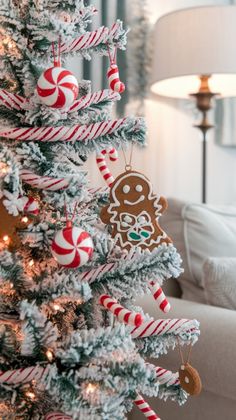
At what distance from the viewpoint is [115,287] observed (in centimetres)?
72

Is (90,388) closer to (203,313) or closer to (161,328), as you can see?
(161,328)

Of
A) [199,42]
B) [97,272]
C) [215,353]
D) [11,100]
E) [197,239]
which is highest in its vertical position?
[199,42]

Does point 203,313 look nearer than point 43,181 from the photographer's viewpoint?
No

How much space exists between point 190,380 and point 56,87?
0.43 m

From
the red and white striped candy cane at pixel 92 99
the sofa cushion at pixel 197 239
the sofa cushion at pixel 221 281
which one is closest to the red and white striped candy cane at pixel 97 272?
the red and white striped candy cane at pixel 92 99

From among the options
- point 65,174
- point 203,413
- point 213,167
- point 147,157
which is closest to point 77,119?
point 65,174

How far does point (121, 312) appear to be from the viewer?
2.30ft

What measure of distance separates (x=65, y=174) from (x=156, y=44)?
1.20 meters

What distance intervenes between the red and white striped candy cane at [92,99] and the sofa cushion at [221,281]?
554 mm

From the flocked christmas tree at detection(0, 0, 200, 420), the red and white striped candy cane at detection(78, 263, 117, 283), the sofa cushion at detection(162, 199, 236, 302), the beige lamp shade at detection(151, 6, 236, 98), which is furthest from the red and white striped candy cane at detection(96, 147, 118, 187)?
the beige lamp shade at detection(151, 6, 236, 98)

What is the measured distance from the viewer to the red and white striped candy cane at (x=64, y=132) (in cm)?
70

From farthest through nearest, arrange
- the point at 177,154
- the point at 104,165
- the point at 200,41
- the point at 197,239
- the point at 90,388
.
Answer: the point at 177,154, the point at 200,41, the point at 197,239, the point at 104,165, the point at 90,388

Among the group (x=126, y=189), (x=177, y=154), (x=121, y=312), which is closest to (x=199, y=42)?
(x=177, y=154)

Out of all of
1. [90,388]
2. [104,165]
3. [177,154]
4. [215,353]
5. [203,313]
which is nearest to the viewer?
[90,388]
